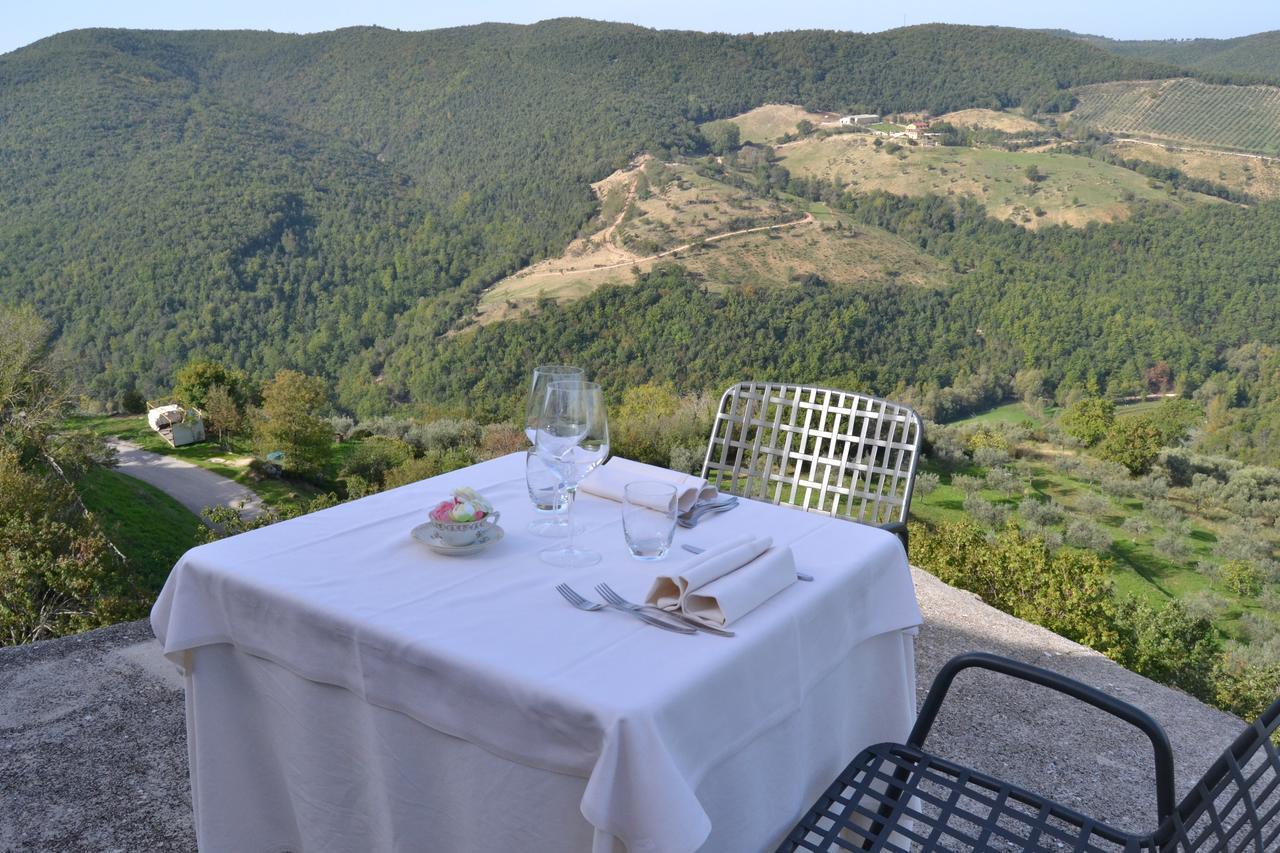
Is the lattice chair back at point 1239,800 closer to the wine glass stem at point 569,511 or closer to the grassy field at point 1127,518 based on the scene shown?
the wine glass stem at point 569,511

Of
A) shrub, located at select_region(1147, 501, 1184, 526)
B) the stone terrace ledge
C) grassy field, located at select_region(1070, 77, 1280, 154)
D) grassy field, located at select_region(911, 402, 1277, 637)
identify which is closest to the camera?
the stone terrace ledge

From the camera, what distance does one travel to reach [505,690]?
0.94 m

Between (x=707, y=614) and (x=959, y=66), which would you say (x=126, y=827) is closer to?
(x=707, y=614)

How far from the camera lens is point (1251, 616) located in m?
10.9

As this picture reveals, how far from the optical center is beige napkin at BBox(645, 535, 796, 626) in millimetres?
1069

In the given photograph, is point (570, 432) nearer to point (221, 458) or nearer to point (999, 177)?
point (221, 458)

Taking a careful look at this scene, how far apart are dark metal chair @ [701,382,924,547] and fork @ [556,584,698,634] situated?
0.98m

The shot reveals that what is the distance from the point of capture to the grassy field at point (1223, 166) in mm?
24016

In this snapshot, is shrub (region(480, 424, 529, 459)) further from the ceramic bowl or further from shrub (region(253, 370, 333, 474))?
the ceramic bowl

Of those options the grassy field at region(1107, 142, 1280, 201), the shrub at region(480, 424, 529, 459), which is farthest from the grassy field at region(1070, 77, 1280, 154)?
the shrub at region(480, 424, 529, 459)

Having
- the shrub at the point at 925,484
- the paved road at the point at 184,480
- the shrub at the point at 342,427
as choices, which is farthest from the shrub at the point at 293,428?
the shrub at the point at 925,484

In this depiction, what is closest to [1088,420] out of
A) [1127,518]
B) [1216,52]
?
[1127,518]

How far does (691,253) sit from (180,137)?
80.8 ft

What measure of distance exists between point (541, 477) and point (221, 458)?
2247 centimetres
